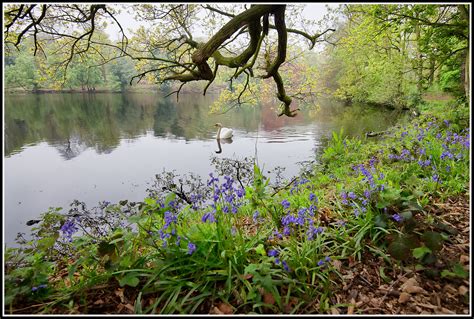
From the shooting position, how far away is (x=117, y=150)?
10250mm

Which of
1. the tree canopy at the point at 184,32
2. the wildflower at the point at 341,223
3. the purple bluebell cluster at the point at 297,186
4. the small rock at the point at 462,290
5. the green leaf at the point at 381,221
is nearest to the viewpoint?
the small rock at the point at 462,290

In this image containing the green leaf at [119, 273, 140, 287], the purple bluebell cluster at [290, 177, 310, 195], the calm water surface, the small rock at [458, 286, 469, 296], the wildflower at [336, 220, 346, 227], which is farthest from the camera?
the calm water surface

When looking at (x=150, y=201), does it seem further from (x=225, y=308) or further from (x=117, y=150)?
(x=117, y=150)

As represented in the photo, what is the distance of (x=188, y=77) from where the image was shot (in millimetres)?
3365

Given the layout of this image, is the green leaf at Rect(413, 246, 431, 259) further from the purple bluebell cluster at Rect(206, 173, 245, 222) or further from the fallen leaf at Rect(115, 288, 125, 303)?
the fallen leaf at Rect(115, 288, 125, 303)

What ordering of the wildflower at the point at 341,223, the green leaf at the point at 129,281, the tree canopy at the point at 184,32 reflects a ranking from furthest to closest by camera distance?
1. the tree canopy at the point at 184,32
2. the wildflower at the point at 341,223
3. the green leaf at the point at 129,281

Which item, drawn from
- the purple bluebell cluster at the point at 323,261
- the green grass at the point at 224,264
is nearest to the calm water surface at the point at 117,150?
the green grass at the point at 224,264

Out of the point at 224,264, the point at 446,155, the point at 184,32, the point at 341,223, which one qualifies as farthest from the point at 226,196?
the point at 184,32

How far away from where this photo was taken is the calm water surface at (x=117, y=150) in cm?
643

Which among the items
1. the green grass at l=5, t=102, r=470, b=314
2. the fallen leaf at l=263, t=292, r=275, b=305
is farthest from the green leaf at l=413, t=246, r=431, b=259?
the fallen leaf at l=263, t=292, r=275, b=305

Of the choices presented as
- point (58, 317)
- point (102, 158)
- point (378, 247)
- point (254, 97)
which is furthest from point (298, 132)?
point (58, 317)

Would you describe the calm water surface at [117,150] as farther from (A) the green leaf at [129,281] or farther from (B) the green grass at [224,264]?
(A) the green leaf at [129,281]

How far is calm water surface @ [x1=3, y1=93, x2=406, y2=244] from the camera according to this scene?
6.43 meters

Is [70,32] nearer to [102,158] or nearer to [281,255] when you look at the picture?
[281,255]
